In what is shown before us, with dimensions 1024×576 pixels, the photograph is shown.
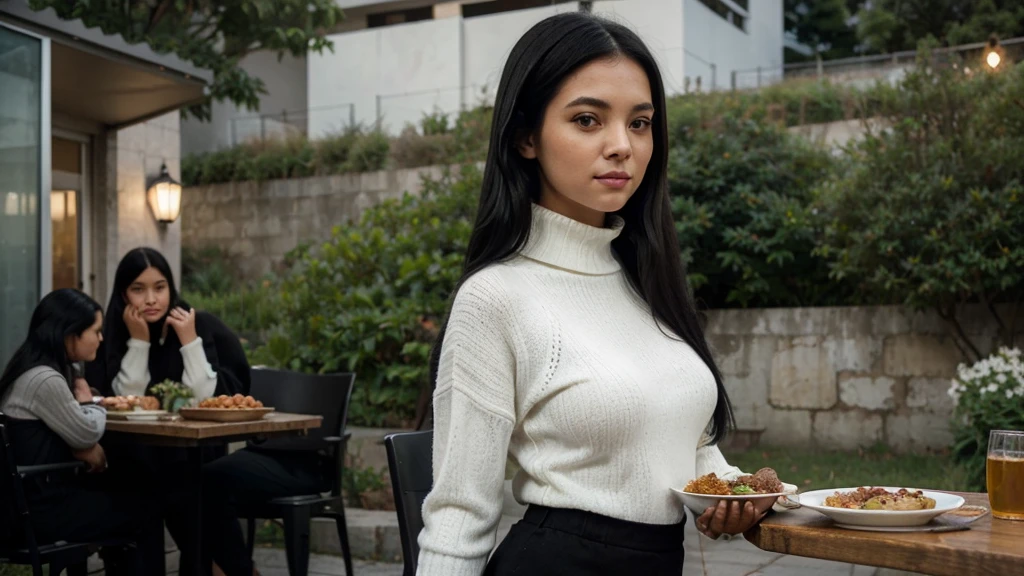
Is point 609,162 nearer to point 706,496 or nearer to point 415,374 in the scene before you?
point 706,496

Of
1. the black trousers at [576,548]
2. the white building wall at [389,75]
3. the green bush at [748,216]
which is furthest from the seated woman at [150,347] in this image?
the white building wall at [389,75]

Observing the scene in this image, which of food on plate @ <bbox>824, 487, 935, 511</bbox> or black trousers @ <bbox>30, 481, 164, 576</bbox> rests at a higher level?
food on plate @ <bbox>824, 487, 935, 511</bbox>

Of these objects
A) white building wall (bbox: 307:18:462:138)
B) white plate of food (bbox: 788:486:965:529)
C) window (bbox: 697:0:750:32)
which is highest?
window (bbox: 697:0:750:32)

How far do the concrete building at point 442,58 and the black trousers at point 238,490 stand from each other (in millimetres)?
11703

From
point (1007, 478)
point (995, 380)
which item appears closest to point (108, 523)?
point (1007, 478)

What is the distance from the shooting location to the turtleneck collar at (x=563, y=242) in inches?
69.8

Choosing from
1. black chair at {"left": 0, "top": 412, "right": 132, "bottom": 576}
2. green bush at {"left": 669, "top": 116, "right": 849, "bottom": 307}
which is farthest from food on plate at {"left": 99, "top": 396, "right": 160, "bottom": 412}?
green bush at {"left": 669, "top": 116, "right": 849, "bottom": 307}

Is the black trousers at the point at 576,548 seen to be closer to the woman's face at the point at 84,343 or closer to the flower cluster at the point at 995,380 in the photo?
the woman's face at the point at 84,343

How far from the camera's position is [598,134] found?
5.47 feet

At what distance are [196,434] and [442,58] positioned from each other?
14899mm

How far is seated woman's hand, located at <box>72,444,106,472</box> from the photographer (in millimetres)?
3785

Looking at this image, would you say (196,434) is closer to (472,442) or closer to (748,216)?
(472,442)

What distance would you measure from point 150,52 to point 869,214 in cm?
496

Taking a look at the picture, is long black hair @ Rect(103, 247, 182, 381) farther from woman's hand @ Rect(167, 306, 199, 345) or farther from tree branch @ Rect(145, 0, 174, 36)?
tree branch @ Rect(145, 0, 174, 36)
